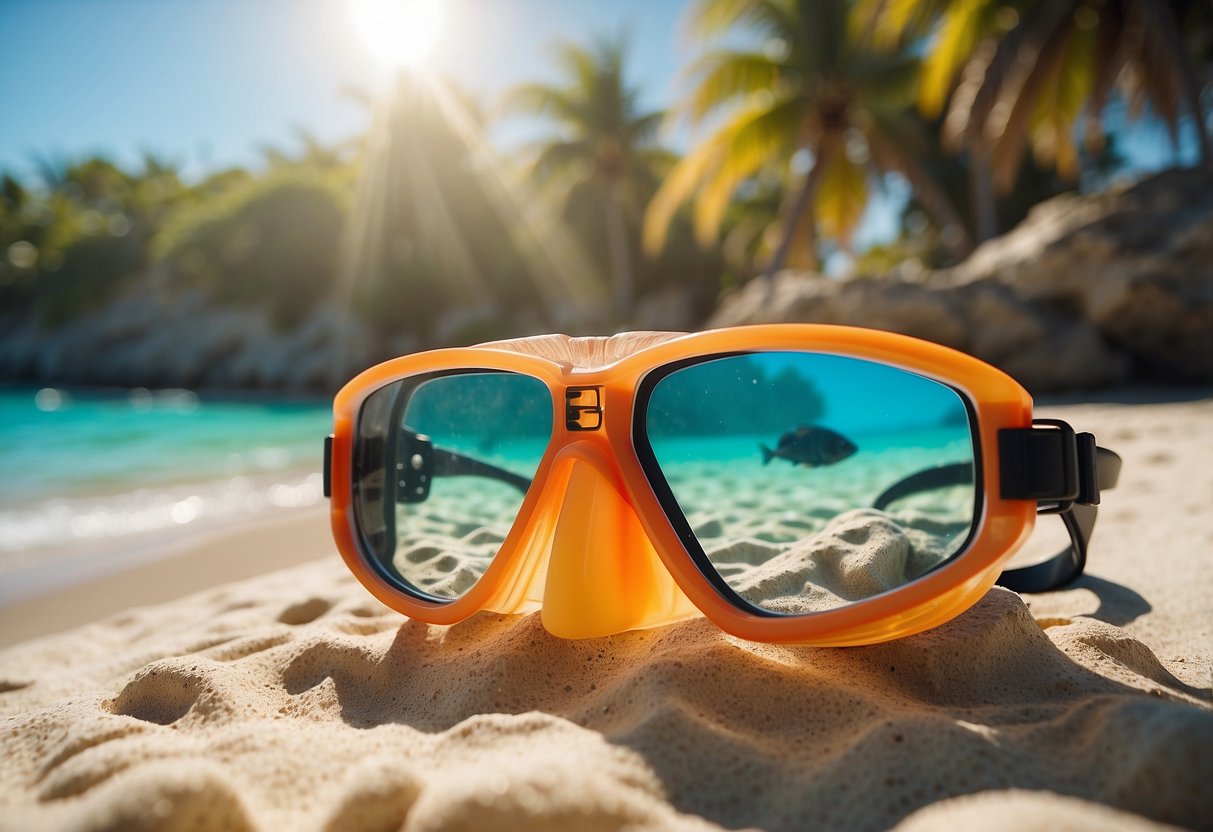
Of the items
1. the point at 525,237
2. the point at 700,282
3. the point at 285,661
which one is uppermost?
the point at 525,237

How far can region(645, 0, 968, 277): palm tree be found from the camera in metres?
8.93

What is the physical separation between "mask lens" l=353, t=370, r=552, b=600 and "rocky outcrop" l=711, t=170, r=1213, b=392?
5.30m

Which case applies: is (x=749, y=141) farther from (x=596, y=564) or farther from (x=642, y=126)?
(x=596, y=564)

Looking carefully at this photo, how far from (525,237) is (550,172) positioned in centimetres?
249

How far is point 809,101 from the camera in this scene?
905cm

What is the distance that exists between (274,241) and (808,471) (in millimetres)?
20914

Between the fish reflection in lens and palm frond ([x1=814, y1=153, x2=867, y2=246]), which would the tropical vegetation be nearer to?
palm frond ([x1=814, y1=153, x2=867, y2=246])

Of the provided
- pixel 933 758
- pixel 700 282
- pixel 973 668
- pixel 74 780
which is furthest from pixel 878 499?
pixel 700 282

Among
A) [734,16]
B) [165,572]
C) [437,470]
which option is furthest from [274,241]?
[437,470]

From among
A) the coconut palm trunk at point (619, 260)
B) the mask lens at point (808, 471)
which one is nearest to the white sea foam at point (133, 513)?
the mask lens at point (808, 471)

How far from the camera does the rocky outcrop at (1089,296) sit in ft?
15.4

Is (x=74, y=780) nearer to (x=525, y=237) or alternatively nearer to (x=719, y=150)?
(x=719, y=150)

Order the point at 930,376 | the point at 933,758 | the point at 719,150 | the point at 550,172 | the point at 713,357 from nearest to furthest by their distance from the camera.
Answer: the point at 933,758
the point at 930,376
the point at 713,357
the point at 719,150
the point at 550,172

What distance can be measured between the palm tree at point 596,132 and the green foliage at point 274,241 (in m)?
8.29
